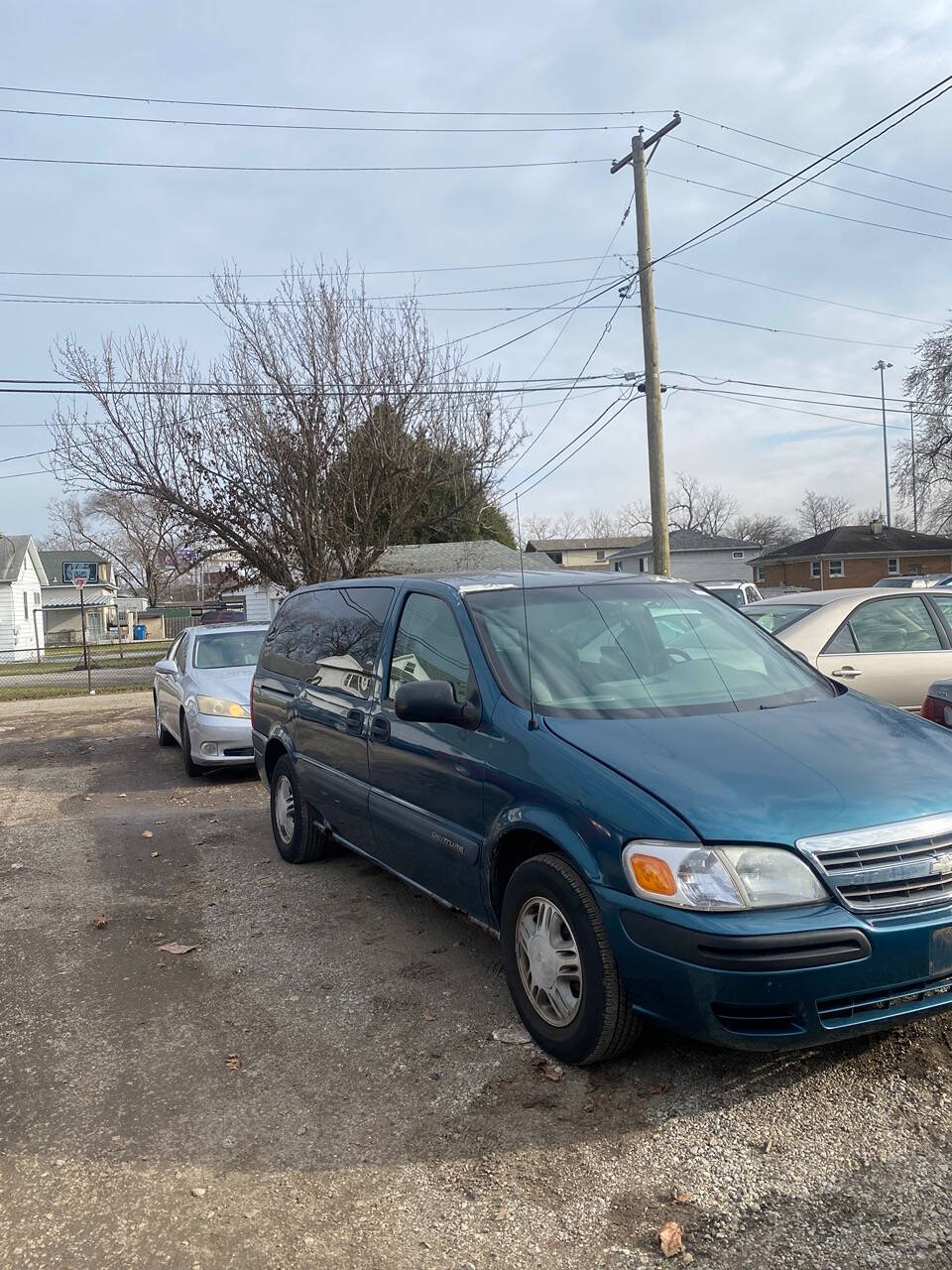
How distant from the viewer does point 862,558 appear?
54.7 meters

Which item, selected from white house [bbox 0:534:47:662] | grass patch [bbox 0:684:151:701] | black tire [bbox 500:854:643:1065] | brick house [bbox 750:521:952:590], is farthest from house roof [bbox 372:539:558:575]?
black tire [bbox 500:854:643:1065]

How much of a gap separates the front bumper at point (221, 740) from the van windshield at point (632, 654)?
554cm

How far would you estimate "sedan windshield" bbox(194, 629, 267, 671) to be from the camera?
10.7 m

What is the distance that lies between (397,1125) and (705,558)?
59540 millimetres

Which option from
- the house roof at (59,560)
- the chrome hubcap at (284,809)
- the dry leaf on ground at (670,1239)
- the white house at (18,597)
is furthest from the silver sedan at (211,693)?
the house roof at (59,560)

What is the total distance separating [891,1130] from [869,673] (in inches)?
192

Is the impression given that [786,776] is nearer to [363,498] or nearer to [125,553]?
[363,498]

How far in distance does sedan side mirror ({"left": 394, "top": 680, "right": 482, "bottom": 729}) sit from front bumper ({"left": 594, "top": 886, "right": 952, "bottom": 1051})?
1.18 meters

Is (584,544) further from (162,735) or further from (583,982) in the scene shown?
(583,982)

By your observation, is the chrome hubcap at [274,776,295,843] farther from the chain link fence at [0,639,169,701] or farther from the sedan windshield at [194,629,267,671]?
the chain link fence at [0,639,169,701]

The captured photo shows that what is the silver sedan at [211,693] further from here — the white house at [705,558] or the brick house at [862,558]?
the white house at [705,558]

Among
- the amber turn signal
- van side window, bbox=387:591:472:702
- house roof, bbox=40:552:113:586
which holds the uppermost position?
house roof, bbox=40:552:113:586

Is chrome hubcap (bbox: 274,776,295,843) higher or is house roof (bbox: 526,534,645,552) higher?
house roof (bbox: 526,534,645,552)

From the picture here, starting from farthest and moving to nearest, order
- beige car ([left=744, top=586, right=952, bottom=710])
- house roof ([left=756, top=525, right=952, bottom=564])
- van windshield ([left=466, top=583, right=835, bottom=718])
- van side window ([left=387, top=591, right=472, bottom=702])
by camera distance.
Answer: house roof ([left=756, top=525, right=952, bottom=564]) → beige car ([left=744, top=586, right=952, bottom=710]) → van side window ([left=387, top=591, right=472, bottom=702]) → van windshield ([left=466, top=583, right=835, bottom=718])
